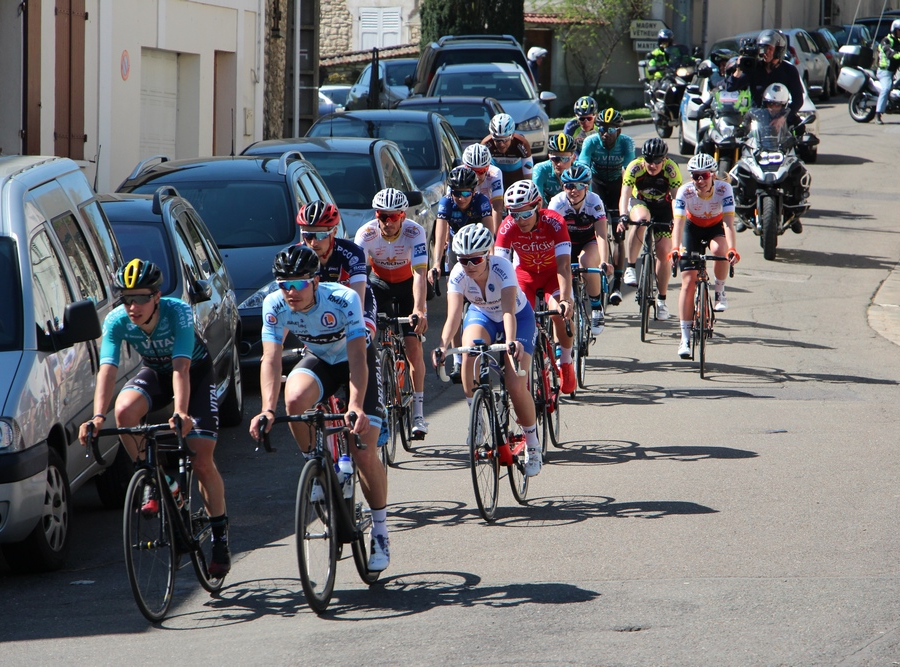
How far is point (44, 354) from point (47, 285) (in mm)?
562

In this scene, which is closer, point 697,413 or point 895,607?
point 895,607

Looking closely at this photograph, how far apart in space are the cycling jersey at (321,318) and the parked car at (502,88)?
58.7ft

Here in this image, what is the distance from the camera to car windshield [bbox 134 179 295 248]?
38.8ft

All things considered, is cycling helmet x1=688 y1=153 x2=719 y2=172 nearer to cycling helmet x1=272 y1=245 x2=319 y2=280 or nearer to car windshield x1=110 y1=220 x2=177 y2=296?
car windshield x1=110 y1=220 x2=177 y2=296

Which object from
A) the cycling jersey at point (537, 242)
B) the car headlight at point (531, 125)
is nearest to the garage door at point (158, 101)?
the car headlight at point (531, 125)

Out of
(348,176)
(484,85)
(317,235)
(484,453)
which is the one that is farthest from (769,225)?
(484,453)

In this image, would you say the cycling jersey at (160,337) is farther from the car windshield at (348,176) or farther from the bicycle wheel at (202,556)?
the car windshield at (348,176)

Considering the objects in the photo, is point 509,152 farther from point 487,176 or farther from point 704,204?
point 704,204

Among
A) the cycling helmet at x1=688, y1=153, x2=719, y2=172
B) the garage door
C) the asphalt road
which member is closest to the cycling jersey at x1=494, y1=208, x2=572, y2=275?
the asphalt road

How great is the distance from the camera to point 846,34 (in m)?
44.2

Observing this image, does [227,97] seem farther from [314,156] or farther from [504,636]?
[504,636]

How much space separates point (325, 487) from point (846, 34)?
4179 centimetres

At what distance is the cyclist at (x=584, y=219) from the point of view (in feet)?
38.6

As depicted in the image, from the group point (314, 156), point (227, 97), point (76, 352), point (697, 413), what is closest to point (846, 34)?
point (227, 97)
